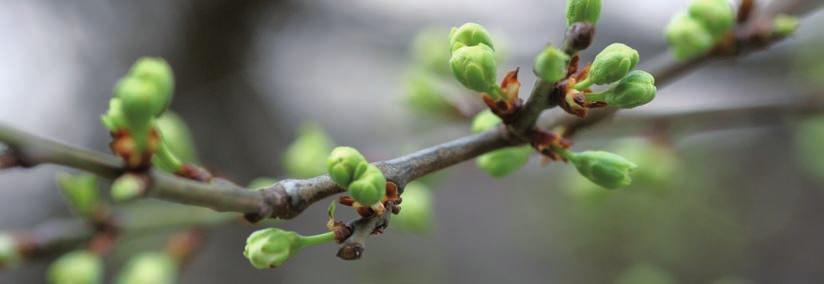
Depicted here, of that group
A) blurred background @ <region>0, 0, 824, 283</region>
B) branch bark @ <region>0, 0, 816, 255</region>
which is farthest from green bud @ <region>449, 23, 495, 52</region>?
blurred background @ <region>0, 0, 824, 283</region>

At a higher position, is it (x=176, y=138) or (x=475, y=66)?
(x=176, y=138)

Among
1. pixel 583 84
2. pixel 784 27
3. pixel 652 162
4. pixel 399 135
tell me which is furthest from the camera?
pixel 399 135

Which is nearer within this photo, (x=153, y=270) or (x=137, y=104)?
(x=137, y=104)

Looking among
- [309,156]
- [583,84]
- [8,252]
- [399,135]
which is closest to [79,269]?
[8,252]

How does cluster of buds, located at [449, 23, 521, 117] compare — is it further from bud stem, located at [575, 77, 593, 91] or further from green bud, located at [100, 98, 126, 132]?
green bud, located at [100, 98, 126, 132]

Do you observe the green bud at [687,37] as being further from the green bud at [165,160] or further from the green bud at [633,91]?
the green bud at [165,160]

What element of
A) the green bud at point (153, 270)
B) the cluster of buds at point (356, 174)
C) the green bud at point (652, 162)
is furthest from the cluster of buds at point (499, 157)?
the green bud at point (153, 270)

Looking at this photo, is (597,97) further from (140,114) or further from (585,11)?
(140,114)
